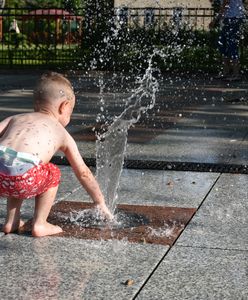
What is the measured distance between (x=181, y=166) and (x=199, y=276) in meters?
2.74

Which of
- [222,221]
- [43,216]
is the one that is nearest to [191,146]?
[222,221]

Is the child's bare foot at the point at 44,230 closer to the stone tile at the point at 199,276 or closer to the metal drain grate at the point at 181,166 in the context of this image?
the stone tile at the point at 199,276

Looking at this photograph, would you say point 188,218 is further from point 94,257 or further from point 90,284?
point 90,284

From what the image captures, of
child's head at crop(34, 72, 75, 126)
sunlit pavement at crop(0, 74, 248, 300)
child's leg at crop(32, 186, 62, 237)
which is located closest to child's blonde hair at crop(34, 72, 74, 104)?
child's head at crop(34, 72, 75, 126)

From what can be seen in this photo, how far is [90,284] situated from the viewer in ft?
12.0

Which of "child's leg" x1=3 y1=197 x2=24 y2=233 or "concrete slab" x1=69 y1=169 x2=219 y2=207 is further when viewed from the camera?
"concrete slab" x1=69 y1=169 x2=219 y2=207

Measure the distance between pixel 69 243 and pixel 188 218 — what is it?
860 millimetres

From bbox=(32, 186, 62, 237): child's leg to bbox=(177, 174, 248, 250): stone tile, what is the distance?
716 millimetres

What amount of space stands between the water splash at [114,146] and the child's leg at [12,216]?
69 centimetres

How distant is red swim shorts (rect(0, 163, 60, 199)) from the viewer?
432 cm

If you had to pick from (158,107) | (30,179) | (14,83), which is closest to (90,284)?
(30,179)

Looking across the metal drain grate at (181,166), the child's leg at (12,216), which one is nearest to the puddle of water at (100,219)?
the child's leg at (12,216)

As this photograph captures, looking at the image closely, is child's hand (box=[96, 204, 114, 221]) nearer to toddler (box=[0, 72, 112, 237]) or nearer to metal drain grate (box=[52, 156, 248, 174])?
toddler (box=[0, 72, 112, 237])

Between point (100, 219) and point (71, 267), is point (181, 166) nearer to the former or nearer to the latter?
point (100, 219)
